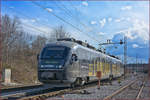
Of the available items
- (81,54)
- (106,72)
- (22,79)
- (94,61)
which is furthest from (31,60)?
(81,54)

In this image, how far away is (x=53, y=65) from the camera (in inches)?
609

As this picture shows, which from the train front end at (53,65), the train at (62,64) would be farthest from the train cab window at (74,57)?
the train front end at (53,65)

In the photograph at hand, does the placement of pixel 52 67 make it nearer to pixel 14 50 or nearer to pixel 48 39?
pixel 14 50

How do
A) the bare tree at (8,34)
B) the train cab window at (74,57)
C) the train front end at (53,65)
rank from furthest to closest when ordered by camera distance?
the bare tree at (8,34) → the train cab window at (74,57) → the train front end at (53,65)

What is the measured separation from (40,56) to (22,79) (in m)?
13.4

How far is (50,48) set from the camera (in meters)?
16.6

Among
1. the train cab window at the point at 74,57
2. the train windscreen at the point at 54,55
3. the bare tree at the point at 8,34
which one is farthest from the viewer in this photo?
the bare tree at the point at 8,34

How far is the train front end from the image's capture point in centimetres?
1527

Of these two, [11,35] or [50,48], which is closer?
[50,48]

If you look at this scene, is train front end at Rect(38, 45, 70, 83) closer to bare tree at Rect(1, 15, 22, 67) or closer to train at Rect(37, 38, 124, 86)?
train at Rect(37, 38, 124, 86)

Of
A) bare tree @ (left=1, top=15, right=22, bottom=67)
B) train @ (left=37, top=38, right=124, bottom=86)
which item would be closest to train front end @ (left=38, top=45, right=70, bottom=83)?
train @ (left=37, top=38, right=124, bottom=86)

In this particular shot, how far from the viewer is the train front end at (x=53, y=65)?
601 inches

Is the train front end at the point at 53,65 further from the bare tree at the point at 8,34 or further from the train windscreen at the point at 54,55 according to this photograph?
the bare tree at the point at 8,34

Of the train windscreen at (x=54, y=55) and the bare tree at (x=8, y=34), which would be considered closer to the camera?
the train windscreen at (x=54, y=55)
